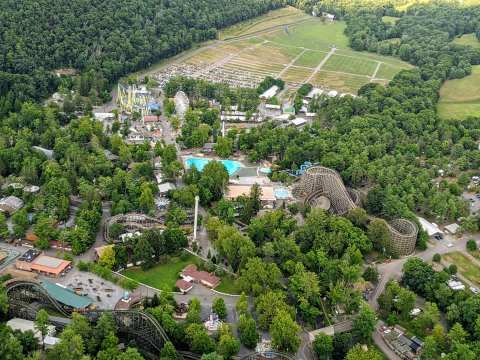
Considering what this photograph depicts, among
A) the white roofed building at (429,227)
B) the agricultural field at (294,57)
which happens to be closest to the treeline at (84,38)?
the agricultural field at (294,57)

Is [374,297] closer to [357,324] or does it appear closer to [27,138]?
[357,324]

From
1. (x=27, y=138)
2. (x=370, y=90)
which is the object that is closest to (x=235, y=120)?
(x=370, y=90)

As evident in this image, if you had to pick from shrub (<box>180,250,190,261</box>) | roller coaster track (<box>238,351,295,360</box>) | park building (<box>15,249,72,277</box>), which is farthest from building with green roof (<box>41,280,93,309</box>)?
roller coaster track (<box>238,351,295,360</box>)

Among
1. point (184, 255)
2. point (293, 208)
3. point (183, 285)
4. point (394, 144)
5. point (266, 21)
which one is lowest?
point (184, 255)

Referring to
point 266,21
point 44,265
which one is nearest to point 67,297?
point 44,265

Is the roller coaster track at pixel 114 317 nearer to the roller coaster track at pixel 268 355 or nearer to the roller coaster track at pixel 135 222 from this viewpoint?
the roller coaster track at pixel 268 355

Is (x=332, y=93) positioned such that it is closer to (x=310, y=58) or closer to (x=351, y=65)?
(x=351, y=65)
